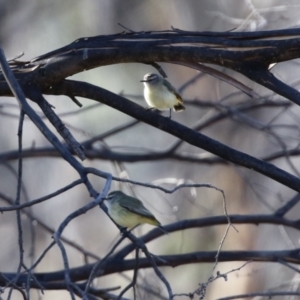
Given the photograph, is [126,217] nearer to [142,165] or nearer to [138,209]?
[138,209]

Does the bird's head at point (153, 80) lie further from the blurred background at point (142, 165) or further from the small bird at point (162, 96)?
the blurred background at point (142, 165)

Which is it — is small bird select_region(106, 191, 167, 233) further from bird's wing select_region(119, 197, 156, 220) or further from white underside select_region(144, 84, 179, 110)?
white underside select_region(144, 84, 179, 110)

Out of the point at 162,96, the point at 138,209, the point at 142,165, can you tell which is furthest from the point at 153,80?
the point at 142,165

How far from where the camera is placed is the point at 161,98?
4926 millimetres

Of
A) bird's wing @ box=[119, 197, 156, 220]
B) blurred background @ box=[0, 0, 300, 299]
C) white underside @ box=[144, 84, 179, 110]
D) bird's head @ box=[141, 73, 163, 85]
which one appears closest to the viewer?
bird's wing @ box=[119, 197, 156, 220]

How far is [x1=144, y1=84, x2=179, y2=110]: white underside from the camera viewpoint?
16.2 feet

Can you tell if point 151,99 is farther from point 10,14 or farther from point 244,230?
point 244,230

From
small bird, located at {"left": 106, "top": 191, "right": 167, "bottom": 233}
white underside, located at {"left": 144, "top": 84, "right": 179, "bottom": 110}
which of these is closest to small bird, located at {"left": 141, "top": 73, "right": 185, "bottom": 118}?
white underside, located at {"left": 144, "top": 84, "right": 179, "bottom": 110}

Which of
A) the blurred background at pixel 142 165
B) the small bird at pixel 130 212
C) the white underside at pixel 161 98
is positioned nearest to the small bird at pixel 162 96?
the white underside at pixel 161 98

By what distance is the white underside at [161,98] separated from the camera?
16.2 feet

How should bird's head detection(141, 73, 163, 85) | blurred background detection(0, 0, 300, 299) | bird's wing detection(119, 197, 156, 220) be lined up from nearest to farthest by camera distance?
bird's wing detection(119, 197, 156, 220), bird's head detection(141, 73, 163, 85), blurred background detection(0, 0, 300, 299)

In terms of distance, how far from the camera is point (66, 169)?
8500 millimetres

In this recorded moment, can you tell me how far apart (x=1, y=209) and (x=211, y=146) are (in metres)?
1.00

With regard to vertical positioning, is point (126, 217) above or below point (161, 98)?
below
